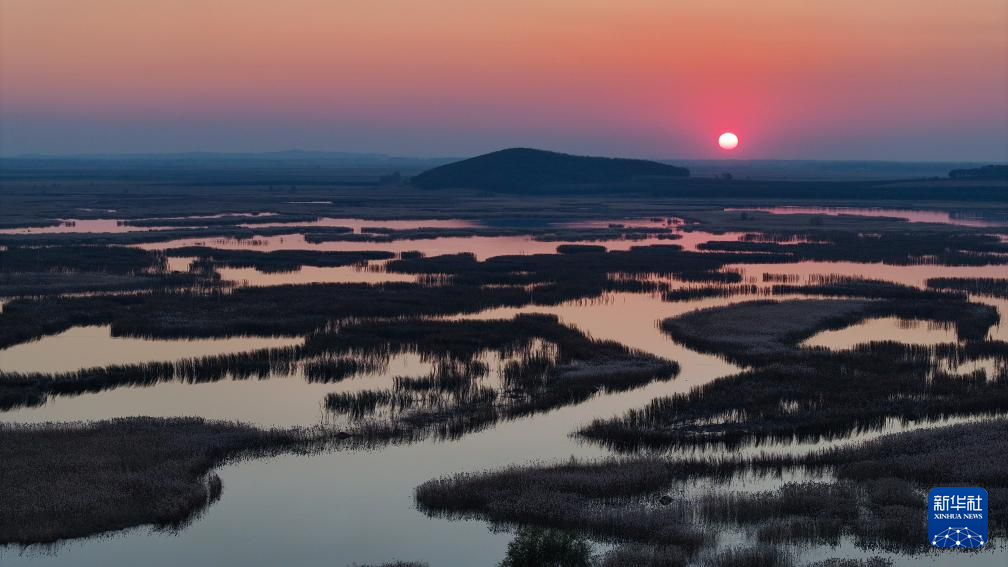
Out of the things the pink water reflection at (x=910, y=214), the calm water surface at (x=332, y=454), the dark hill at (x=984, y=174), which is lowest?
the calm water surface at (x=332, y=454)

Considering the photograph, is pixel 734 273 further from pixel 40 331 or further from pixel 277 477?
pixel 277 477

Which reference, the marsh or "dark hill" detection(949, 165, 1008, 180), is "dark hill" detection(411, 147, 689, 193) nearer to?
"dark hill" detection(949, 165, 1008, 180)

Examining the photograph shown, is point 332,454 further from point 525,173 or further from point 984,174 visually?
point 984,174

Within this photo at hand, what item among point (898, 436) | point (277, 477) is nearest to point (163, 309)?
point (277, 477)

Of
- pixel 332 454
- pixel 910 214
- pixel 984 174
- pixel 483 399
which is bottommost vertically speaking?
pixel 332 454

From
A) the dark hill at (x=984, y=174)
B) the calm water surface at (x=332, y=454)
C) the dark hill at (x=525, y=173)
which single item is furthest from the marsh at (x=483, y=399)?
the dark hill at (x=984, y=174)

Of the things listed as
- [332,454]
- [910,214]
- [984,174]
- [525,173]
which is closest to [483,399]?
[332,454]

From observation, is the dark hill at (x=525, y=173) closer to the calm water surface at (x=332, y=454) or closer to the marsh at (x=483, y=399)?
the marsh at (x=483, y=399)

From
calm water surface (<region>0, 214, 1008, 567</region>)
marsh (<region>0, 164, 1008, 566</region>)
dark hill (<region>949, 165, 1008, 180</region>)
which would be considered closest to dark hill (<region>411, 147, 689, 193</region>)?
dark hill (<region>949, 165, 1008, 180</region>)
